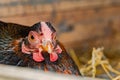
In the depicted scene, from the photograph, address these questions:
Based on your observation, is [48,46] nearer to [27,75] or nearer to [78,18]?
[27,75]

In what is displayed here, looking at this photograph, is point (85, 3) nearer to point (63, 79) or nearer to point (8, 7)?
point (8, 7)

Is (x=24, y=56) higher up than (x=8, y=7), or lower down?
lower down

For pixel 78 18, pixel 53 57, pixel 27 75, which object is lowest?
pixel 27 75

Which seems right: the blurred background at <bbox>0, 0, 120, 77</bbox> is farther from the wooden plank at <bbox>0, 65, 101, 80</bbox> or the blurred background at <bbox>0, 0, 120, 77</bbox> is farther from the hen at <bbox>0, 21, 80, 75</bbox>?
the wooden plank at <bbox>0, 65, 101, 80</bbox>

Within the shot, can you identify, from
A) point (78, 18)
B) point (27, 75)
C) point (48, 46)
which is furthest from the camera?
point (78, 18)

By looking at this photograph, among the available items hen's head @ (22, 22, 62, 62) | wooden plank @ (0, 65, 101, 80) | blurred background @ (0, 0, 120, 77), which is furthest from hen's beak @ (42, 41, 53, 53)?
blurred background @ (0, 0, 120, 77)

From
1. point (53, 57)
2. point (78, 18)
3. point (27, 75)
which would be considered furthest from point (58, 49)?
point (78, 18)

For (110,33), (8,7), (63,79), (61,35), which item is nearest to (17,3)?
(8,7)
